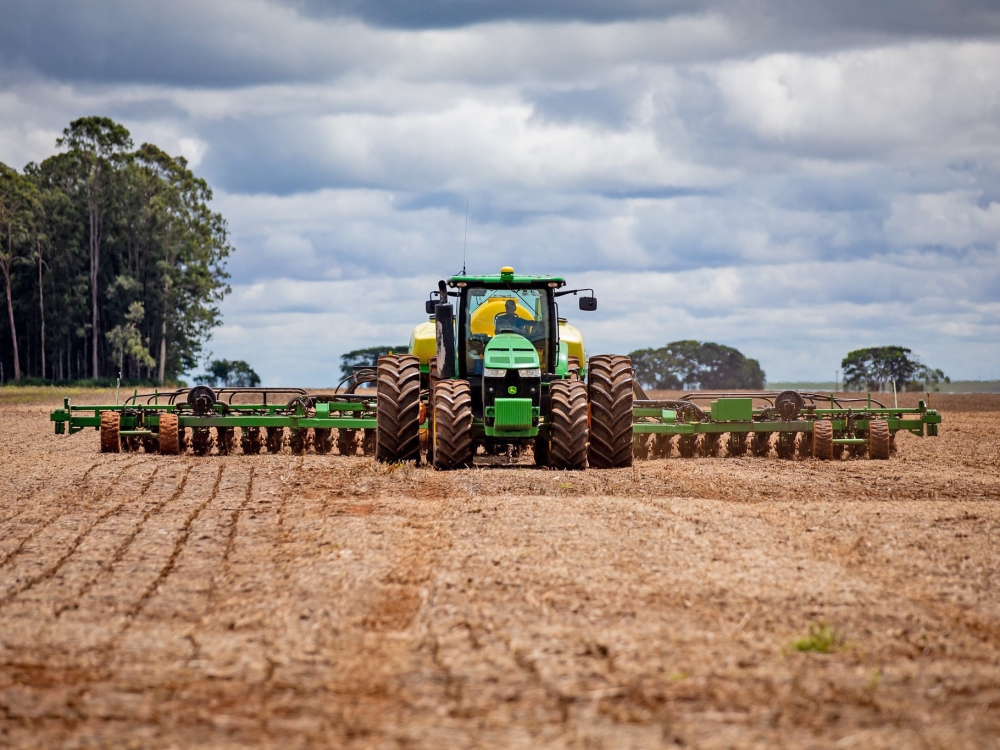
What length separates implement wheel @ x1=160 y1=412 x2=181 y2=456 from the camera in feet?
60.0

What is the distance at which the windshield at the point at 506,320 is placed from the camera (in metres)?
15.3

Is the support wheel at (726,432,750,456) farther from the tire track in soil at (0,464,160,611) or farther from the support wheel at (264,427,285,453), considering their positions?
the tire track in soil at (0,464,160,611)

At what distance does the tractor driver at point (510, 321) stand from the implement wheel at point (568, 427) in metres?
1.43

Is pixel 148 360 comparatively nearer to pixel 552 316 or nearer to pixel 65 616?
pixel 552 316

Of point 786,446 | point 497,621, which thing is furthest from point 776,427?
point 497,621

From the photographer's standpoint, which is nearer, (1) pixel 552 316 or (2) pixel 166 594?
(2) pixel 166 594

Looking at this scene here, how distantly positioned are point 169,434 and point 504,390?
6.79 metres

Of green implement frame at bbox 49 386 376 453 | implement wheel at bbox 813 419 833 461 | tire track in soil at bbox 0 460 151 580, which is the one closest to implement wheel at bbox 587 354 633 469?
green implement frame at bbox 49 386 376 453

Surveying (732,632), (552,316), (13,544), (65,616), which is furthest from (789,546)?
(552,316)

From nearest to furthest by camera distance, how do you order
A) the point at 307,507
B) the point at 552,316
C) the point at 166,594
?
the point at 166,594
the point at 307,507
the point at 552,316

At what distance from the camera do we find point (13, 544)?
8.84 m

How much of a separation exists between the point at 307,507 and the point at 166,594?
3970 millimetres

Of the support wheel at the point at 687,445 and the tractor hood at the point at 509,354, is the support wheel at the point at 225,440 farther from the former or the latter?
the support wheel at the point at 687,445

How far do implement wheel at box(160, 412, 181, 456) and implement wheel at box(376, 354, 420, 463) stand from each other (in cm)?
467
